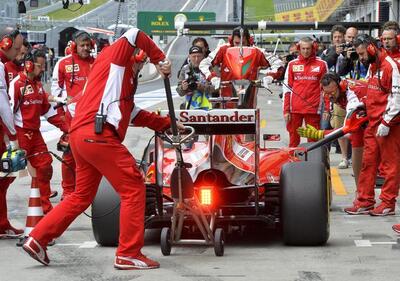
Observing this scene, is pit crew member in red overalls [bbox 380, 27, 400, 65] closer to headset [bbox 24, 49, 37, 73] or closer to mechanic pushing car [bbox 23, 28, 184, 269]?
mechanic pushing car [bbox 23, 28, 184, 269]

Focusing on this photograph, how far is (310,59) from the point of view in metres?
13.9

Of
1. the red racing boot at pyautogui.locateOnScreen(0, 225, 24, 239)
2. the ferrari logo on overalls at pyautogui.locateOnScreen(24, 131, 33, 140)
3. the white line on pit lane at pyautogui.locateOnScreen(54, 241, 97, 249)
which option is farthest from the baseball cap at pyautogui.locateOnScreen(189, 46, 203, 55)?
the white line on pit lane at pyautogui.locateOnScreen(54, 241, 97, 249)

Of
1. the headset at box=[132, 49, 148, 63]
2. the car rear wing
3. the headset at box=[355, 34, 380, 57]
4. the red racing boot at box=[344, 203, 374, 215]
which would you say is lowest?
the red racing boot at box=[344, 203, 374, 215]

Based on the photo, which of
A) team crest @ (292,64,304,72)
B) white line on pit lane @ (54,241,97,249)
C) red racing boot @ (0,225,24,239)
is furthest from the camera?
team crest @ (292,64,304,72)

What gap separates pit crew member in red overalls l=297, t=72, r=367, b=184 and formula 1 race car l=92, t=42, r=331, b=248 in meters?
1.27

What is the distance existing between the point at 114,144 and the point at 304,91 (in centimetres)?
614

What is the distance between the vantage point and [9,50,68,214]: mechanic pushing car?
10938 mm

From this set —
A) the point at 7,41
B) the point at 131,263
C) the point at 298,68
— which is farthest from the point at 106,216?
the point at 298,68

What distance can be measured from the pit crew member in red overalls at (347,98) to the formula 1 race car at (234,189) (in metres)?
1.27

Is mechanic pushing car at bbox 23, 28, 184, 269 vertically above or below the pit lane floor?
above

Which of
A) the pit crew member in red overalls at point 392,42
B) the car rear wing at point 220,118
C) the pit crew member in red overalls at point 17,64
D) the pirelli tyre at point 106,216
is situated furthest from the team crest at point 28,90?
the pit crew member in red overalls at point 392,42

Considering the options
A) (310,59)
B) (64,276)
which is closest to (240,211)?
(64,276)

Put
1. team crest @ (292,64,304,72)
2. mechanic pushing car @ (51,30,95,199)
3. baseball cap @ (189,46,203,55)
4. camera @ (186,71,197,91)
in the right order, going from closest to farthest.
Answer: mechanic pushing car @ (51,30,95,199), camera @ (186,71,197,91), baseball cap @ (189,46,203,55), team crest @ (292,64,304,72)

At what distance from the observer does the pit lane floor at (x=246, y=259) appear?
7.94 meters
